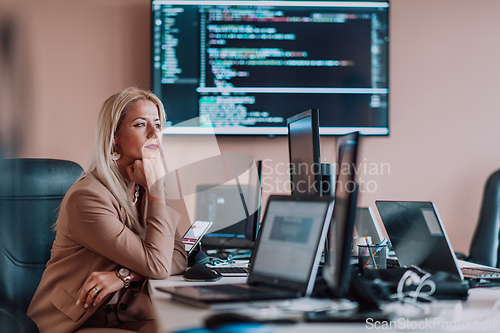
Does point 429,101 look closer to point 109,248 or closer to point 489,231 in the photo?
point 489,231

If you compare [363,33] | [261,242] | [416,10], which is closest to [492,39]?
[416,10]

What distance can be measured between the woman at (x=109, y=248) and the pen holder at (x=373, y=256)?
616mm

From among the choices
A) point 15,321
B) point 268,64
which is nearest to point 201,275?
point 15,321

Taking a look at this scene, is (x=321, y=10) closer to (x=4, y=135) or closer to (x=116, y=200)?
(x=116, y=200)

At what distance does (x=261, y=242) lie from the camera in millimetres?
1011

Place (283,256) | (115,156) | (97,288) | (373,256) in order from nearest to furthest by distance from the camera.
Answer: (283,256) < (97,288) < (373,256) < (115,156)

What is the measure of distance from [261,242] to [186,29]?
177 centimetres

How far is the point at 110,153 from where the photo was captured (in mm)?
1407

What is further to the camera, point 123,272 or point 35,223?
point 35,223

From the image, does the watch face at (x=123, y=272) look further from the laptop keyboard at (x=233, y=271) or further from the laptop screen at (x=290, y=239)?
the laptop screen at (x=290, y=239)

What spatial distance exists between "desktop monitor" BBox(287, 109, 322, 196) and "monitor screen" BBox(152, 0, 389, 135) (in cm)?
113

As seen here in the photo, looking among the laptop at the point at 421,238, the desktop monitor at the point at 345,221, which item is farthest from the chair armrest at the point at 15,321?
the laptop at the point at 421,238

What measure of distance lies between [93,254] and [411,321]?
93 cm

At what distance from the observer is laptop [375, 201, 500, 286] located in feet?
3.59
